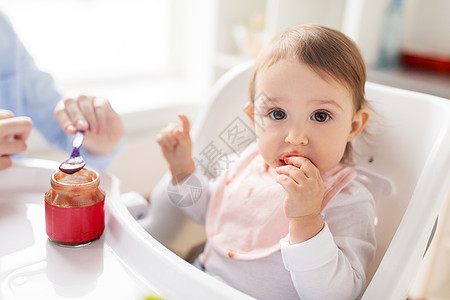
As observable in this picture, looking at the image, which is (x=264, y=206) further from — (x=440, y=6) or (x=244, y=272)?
(x=440, y=6)

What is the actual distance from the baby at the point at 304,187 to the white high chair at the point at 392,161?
0.06 m

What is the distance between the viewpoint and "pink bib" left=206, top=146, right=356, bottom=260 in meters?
0.72

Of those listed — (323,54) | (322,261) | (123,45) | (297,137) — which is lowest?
(123,45)

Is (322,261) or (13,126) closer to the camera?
(322,261)

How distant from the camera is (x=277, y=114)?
0.67m

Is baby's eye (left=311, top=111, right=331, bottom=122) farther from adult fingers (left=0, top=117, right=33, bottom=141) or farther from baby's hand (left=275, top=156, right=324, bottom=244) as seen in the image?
adult fingers (left=0, top=117, right=33, bottom=141)

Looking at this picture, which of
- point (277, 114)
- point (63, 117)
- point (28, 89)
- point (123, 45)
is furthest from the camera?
point (123, 45)

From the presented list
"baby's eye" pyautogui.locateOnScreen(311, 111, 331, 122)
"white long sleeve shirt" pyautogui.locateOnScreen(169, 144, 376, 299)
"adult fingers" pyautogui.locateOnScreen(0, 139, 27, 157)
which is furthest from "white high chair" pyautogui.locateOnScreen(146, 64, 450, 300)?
"adult fingers" pyautogui.locateOnScreen(0, 139, 27, 157)

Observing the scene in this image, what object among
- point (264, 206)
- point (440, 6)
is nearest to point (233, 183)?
point (264, 206)

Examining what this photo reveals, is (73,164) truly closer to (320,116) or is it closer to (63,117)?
(63,117)

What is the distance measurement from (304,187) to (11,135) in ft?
1.54

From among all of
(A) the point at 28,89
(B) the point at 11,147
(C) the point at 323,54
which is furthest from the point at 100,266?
(A) the point at 28,89

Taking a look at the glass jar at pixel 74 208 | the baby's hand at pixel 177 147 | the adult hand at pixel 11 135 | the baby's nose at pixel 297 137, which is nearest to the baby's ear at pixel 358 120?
the baby's nose at pixel 297 137

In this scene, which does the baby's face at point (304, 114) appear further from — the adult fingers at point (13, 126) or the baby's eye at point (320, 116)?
the adult fingers at point (13, 126)
